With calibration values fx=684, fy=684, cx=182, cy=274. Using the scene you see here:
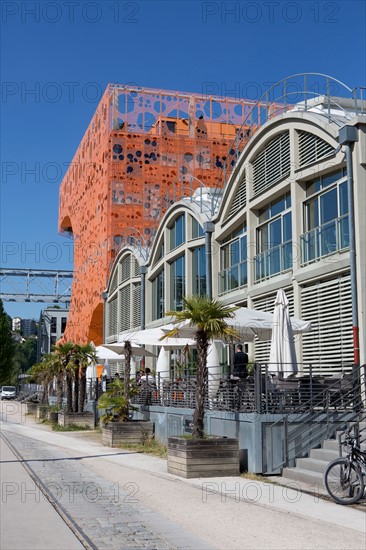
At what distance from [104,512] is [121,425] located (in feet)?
33.5

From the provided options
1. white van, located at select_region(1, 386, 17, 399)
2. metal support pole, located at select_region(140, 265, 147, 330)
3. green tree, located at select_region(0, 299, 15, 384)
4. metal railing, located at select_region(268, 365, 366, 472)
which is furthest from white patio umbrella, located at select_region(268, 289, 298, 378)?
green tree, located at select_region(0, 299, 15, 384)

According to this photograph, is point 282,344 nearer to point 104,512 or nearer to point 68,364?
point 104,512

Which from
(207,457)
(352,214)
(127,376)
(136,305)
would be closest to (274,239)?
(352,214)

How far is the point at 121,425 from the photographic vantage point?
1947cm

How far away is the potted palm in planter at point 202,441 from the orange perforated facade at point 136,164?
36.8 m

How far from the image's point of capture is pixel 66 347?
32.6m

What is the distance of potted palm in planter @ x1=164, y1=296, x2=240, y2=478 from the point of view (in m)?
12.7

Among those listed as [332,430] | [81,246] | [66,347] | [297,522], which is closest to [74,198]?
[81,246]

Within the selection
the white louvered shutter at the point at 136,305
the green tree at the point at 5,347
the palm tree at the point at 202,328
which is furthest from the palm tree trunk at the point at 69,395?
the green tree at the point at 5,347

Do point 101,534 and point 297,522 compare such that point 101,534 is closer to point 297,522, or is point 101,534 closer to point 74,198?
point 297,522

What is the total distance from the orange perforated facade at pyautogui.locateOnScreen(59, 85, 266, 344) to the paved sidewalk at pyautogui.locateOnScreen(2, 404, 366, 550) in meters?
38.3

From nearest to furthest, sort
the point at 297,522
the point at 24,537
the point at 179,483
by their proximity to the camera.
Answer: the point at 24,537 → the point at 297,522 → the point at 179,483

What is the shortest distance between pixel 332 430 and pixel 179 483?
3.33 m

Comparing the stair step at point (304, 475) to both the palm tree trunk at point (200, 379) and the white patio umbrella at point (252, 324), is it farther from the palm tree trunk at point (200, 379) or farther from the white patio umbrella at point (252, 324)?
the white patio umbrella at point (252, 324)
